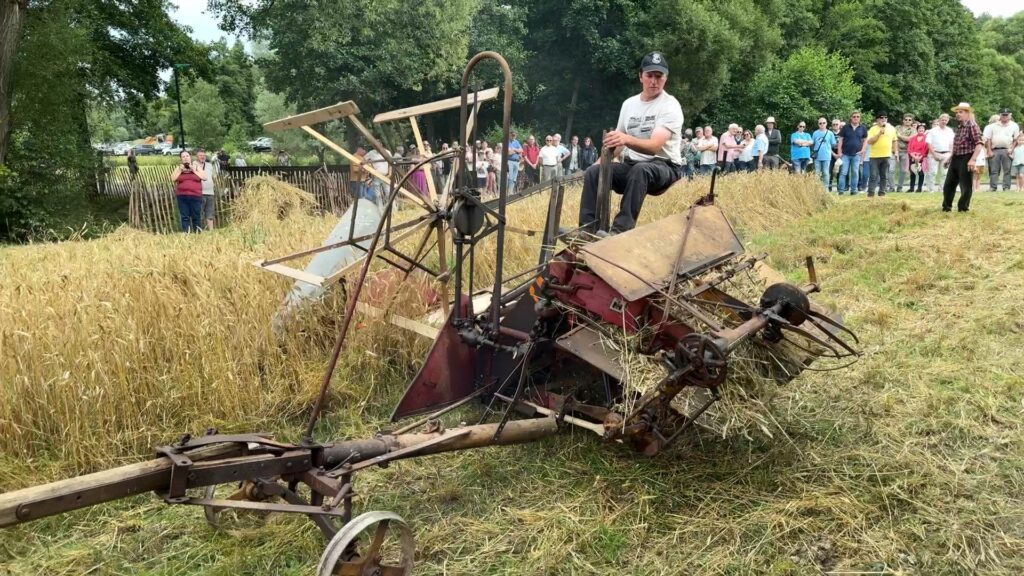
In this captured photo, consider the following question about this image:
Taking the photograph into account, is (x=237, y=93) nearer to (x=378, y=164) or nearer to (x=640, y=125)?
(x=378, y=164)

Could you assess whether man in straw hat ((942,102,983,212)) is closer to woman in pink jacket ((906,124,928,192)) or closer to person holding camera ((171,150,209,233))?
woman in pink jacket ((906,124,928,192))

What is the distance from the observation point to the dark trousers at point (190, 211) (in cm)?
1295

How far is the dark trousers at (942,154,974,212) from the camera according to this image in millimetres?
10398

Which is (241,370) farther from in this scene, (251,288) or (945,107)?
(945,107)

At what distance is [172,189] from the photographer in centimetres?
1595

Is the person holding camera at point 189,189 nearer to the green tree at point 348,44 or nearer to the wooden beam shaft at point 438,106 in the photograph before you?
the wooden beam shaft at point 438,106

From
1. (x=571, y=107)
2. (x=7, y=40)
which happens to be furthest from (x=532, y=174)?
(x=7, y=40)

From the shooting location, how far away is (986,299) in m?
6.06

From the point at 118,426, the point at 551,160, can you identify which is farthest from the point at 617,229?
the point at 551,160

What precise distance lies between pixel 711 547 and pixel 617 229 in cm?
218

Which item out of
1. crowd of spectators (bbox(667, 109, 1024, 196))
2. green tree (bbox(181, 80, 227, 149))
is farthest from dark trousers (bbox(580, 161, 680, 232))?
green tree (bbox(181, 80, 227, 149))

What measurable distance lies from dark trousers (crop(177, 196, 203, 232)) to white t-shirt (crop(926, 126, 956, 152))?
15.6 m

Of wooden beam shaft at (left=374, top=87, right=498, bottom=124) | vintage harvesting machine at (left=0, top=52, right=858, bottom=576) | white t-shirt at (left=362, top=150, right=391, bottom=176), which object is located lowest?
vintage harvesting machine at (left=0, top=52, right=858, bottom=576)

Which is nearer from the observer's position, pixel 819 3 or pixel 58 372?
pixel 58 372
